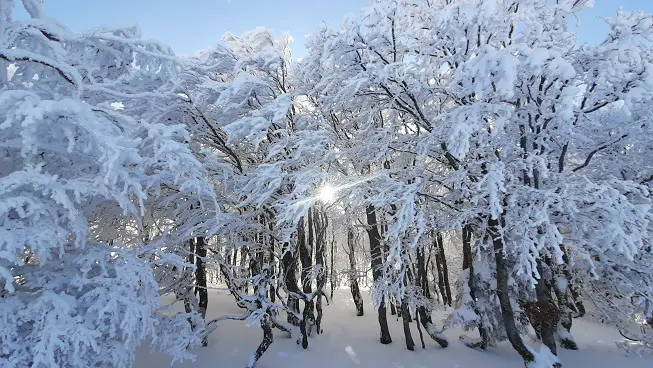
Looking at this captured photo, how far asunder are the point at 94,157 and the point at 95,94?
1769 mm

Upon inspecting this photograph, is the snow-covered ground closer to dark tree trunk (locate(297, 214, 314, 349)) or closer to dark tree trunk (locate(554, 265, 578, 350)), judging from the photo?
dark tree trunk (locate(554, 265, 578, 350))

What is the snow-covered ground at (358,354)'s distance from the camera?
387 inches

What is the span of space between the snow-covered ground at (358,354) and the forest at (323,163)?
0.40m

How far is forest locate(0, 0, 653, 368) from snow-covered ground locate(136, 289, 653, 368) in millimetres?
399

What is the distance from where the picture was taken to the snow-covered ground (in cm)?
982

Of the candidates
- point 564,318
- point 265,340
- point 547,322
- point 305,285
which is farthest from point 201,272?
point 564,318

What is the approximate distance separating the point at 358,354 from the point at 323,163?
20.5 feet

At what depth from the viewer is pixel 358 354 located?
10914 mm

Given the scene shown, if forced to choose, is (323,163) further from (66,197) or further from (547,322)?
(547,322)

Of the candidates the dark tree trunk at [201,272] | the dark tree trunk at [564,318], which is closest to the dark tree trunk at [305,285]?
the dark tree trunk at [201,272]

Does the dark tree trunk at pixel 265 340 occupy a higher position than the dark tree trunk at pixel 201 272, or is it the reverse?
the dark tree trunk at pixel 201 272

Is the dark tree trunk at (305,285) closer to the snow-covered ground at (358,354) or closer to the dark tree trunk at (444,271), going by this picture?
the snow-covered ground at (358,354)

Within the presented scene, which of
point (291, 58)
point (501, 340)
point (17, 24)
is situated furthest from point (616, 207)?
point (17, 24)

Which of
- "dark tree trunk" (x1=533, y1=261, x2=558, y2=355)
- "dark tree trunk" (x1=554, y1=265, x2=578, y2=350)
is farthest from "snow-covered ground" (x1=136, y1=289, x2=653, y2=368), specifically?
"dark tree trunk" (x1=533, y1=261, x2=558, y2=355)
